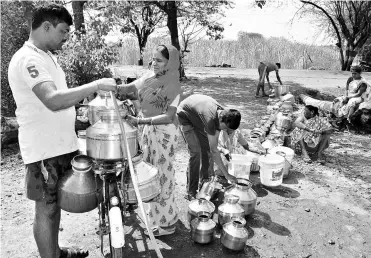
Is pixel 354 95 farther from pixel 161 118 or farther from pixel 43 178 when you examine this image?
pixel 43 178

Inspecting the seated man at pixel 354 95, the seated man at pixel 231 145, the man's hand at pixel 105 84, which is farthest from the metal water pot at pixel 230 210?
the seated man at pixel 354 95

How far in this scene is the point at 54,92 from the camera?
205 cm

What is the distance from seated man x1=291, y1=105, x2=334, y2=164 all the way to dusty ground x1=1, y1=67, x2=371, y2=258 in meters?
0.32

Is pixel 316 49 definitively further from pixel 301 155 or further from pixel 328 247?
pixel 328 247

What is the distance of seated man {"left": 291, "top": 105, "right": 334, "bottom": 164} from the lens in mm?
5828

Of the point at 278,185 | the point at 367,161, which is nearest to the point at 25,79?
the point at 278,185

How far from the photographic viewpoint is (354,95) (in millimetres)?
8148

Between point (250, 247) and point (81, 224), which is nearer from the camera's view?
point (250, 247)

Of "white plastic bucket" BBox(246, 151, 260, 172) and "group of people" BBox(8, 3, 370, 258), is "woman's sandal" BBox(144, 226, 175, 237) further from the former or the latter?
"white plastic bucket" BBox(246, 151, 260, 172)

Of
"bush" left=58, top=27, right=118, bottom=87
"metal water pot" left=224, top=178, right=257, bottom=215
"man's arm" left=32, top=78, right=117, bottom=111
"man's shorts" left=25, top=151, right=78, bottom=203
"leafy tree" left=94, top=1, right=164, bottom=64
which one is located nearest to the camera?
"man's arm" left=32, top=78, right=117, bottom=111

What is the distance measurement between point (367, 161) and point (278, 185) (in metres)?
2.57

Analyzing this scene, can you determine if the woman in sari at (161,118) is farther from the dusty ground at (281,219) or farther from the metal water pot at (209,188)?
the metal water pot at (209,188)

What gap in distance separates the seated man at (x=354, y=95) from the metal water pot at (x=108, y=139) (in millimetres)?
7137

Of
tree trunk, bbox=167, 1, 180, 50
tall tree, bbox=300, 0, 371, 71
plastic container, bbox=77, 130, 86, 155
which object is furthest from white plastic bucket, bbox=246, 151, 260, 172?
tall tree, bbox=300, 0, 371, 71
